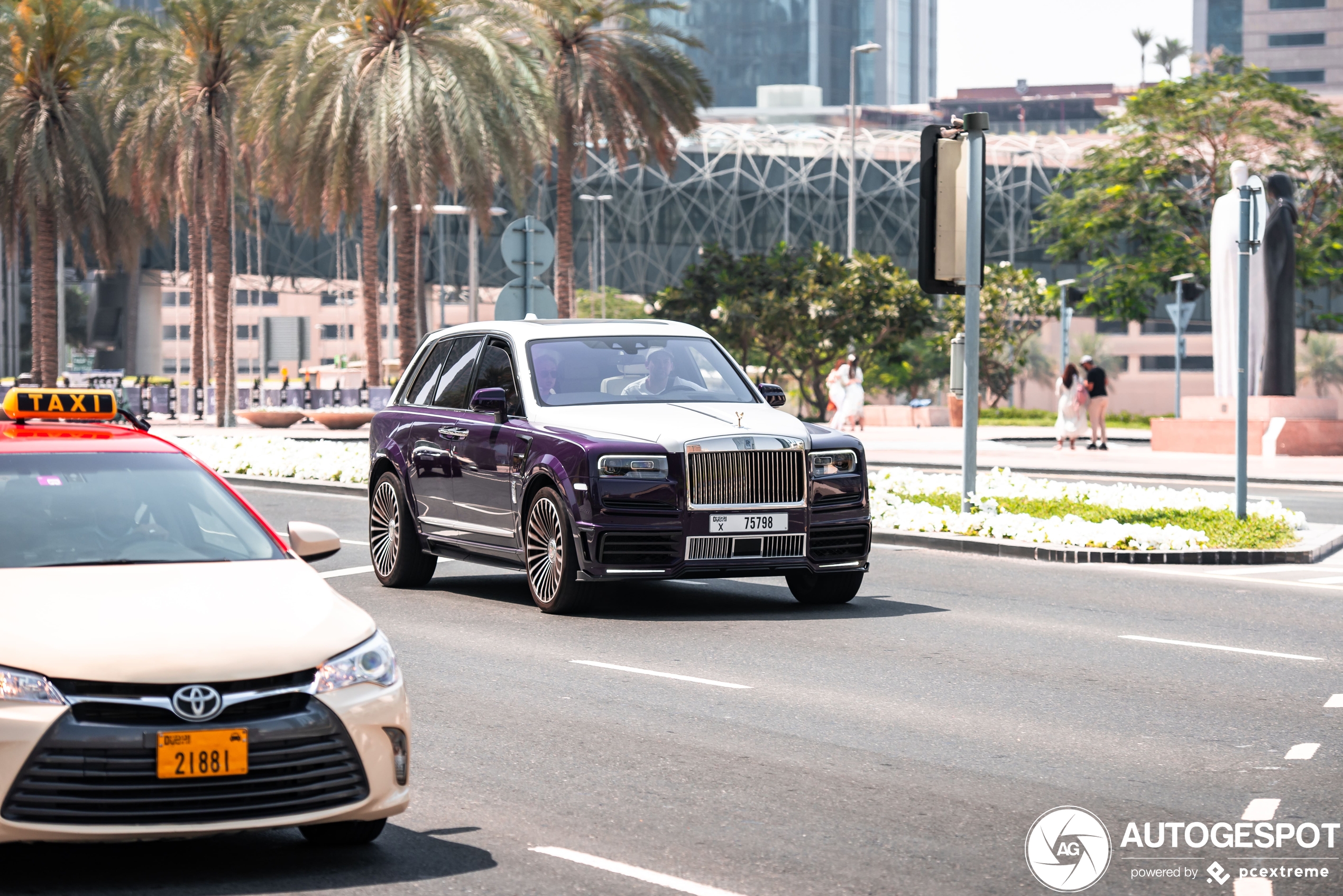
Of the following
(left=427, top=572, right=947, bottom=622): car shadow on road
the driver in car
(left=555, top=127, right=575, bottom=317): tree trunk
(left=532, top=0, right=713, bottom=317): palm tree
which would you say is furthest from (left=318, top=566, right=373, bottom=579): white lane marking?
→ (left=555, top=127, right=575, bottom=317): tree trunk

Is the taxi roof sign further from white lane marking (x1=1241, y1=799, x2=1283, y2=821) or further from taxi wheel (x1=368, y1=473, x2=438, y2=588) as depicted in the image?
taxi wheel (x1=368, y1=473, x2=438, y2=588)

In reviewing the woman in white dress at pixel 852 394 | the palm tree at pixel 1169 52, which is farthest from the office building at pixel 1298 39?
the woman in white dress at pixel 852 394

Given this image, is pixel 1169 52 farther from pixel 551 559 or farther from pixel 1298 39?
pixel 551 559

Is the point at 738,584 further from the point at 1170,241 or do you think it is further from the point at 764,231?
the point at 764,231

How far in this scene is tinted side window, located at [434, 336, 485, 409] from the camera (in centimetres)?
1359

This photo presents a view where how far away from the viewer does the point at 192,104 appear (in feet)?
142

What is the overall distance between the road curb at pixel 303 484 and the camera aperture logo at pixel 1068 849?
17.7 m

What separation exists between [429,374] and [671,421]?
9.76 ft

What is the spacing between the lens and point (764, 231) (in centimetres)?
9762

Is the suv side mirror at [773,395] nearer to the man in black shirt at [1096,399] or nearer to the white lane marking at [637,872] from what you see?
the white lane marking at [637,872]

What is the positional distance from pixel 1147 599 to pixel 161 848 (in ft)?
29.4

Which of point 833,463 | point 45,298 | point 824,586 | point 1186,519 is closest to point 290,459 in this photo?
point 1186,519

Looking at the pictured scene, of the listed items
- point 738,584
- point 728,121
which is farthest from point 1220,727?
point 728,121

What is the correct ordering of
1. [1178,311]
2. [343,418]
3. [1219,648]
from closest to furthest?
[1219,648] → [343,418] → [1178,311]
